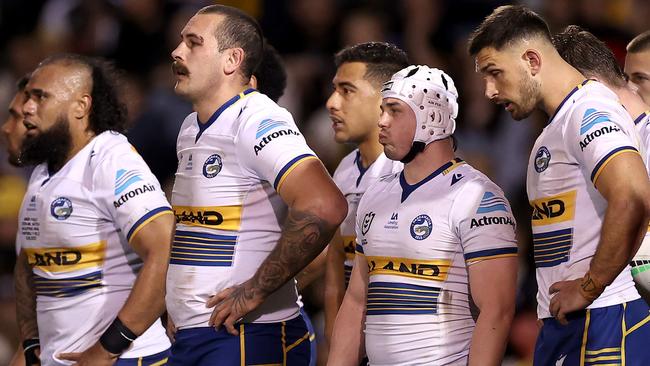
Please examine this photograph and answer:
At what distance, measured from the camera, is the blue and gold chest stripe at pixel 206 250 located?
222 inches

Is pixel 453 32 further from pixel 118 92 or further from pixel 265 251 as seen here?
pixel 265 251

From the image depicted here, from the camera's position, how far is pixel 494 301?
5105mm

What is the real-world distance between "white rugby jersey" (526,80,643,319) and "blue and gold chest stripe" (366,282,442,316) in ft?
1.68

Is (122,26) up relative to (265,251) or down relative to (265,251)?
up

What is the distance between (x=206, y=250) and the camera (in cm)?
566

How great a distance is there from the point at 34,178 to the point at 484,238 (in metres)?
2.68

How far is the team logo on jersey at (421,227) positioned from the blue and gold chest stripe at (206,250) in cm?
89

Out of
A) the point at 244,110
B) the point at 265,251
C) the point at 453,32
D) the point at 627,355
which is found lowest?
the point at 627,355

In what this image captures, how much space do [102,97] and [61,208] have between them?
78 cm

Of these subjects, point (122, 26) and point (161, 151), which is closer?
point (161, 151)

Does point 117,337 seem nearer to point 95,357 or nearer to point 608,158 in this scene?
point 95,357

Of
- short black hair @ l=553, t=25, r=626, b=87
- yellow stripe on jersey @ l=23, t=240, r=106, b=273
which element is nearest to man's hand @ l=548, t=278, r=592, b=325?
short black hair @ l=553, t=25, r=626, b=87

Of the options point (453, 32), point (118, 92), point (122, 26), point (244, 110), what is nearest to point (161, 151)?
point (122, 26)

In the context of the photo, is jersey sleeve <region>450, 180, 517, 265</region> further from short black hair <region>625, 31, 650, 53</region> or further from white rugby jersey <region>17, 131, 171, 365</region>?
white rugby jersey <region>17, 131, 171, 365</region>
